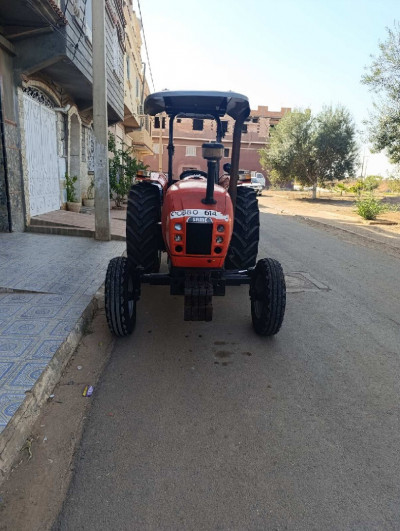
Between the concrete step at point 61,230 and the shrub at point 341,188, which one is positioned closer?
the concrete step at point 61,230

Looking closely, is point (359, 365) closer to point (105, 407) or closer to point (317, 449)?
point (317, 449)

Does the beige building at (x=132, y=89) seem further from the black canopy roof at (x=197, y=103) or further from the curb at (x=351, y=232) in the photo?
the black canopy roof at (x=197, y=103)

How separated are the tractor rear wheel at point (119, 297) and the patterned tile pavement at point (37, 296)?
1.41ft

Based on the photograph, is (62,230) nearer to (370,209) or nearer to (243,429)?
(243,429)

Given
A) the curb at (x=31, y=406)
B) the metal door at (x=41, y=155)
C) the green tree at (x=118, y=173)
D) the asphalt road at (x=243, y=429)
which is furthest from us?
the green tree at (x=118, y=173)

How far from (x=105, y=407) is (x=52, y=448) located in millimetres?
468

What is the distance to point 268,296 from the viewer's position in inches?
139

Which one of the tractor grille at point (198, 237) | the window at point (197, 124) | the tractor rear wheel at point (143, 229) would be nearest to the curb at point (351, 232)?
the window at point (197, 124)

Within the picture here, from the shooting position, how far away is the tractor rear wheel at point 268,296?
352 centimetres

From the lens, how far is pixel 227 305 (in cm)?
475

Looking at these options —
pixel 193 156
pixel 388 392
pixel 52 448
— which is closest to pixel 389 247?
pixel 388 392

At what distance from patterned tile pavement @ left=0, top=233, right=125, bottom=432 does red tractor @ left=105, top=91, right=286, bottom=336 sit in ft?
2.15

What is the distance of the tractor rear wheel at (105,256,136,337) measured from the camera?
11.2 feet

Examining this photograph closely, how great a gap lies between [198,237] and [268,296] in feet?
2.83
